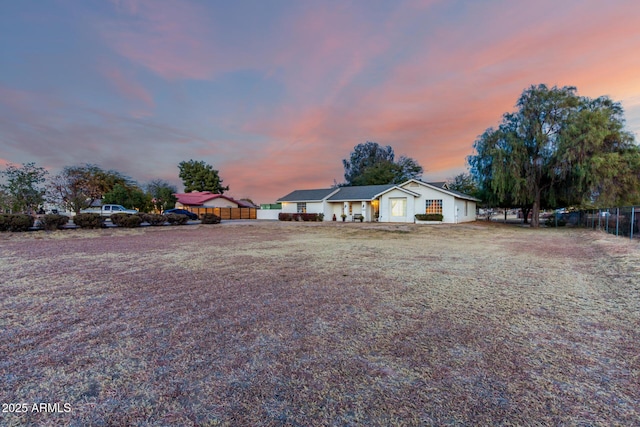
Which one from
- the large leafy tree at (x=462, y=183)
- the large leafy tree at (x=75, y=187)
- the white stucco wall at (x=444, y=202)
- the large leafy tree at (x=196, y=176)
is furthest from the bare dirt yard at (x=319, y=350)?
the large leafy tree at (x=196, y=176)

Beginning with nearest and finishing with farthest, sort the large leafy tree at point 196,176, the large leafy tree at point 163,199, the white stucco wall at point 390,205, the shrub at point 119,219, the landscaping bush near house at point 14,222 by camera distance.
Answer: the landscaping bush near house at point 14,222
the shrub at point 119,219
the white stucco wall at point 390,205
the large leafy tree at point 163,199
the large leafy tree at point 196,176

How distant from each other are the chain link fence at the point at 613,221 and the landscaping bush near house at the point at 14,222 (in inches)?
1121

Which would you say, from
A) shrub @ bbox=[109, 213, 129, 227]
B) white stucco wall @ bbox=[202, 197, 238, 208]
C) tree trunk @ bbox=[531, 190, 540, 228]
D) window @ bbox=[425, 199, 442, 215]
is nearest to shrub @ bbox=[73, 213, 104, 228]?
shrub @ bbox=[109, 213, 129, 227]

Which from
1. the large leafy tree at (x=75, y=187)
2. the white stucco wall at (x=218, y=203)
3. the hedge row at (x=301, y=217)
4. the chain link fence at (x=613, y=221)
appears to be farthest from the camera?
the white stucco wall at (x=218, y=203)

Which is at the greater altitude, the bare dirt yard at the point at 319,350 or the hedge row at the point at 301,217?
the hedge row at the point at 301,217

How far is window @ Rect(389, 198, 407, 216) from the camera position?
25673mm

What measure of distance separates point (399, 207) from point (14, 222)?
26.8 metres

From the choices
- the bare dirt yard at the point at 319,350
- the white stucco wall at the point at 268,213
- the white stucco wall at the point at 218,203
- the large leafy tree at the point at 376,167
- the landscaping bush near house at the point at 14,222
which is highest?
the large leafy tree at the point at 376,167

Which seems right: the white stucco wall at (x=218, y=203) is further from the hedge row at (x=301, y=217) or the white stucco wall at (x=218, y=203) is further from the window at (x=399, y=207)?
the window at (x=399, y=207)

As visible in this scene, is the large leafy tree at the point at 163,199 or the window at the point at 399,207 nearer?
the window at the point at 399,207

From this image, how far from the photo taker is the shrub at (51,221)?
14.9 meters

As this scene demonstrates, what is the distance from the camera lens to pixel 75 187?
31234mm

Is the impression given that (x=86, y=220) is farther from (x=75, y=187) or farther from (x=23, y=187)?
(x=75, y=187)

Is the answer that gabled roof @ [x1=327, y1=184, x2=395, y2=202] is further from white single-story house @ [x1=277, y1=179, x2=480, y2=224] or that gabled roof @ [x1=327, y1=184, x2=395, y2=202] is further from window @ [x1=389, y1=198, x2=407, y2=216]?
window @ [x1=389, y1=198, x2=407, y2=216]
